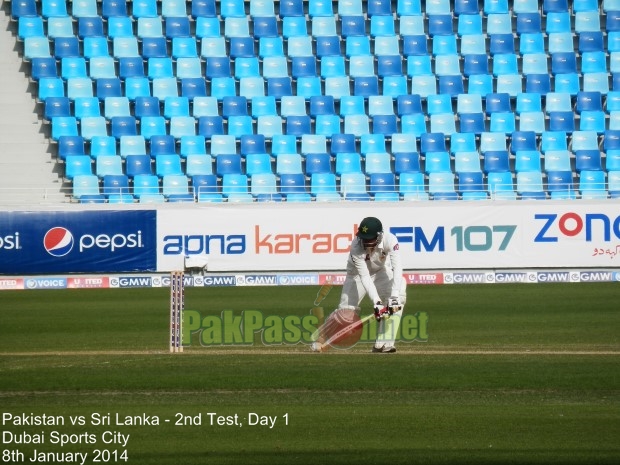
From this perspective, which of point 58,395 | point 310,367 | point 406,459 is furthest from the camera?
point 310,367

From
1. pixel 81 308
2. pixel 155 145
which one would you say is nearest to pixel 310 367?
pixel 81 308

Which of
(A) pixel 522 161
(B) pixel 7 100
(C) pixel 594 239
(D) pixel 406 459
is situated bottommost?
(D) pixel 406 459

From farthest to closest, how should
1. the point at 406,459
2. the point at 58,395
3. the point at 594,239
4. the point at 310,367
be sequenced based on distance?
the point at 594,239, the point at 310,367, the point at 58,395, the point at 406,459

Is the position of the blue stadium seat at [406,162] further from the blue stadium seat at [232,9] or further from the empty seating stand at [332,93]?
the blue stadium seat at [232,9]

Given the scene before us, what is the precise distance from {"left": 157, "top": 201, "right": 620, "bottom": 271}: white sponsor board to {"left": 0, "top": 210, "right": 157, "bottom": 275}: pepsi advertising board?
2.00 feet

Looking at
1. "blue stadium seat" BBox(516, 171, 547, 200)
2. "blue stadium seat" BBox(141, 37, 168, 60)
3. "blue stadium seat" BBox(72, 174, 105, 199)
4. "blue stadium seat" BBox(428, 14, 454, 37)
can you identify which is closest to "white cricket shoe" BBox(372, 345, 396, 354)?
"blue stadium seat" BBox(72, 174, 105, 199)

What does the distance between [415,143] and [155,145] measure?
27.6ft

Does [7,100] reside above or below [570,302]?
above

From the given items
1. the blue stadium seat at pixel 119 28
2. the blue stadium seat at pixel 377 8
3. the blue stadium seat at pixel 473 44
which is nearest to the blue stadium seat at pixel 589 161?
the blue stadium seat at pixel 473 44

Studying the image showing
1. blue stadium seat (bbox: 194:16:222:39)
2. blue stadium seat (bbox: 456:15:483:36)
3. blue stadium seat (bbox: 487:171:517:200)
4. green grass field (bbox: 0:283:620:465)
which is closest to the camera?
green grass field (bbox: 0:283:620:465)

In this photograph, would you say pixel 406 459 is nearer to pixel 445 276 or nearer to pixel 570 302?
pixel 570 302

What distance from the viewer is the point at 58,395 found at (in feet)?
38.8

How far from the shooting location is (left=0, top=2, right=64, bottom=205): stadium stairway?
3453 centimetres

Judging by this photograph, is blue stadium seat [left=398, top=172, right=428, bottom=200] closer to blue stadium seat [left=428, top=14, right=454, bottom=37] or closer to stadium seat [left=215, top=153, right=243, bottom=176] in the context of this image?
stadium seat [left=215, top=153, right=243, bottom=176]
